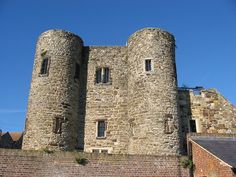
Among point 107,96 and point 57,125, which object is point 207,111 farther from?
point 57,125

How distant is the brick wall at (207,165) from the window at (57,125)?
8.73 metres

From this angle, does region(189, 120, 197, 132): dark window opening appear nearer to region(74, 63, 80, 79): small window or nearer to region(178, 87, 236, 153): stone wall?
region(178, 87, 236, 153): stone wall

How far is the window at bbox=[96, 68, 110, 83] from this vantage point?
23.5 m

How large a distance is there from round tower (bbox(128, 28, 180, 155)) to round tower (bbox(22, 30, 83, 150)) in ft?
13.1

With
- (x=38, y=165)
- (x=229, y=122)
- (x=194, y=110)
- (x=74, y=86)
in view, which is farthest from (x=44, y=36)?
(x=229, y=122)

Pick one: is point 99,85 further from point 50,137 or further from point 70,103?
point 50,137

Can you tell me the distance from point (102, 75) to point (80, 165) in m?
8.69

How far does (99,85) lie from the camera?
23312 mm

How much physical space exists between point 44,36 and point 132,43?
6.45 meters

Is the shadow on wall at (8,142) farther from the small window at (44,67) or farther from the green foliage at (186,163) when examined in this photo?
the green foliage at (186,163)

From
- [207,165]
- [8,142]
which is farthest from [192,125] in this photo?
[8,142]

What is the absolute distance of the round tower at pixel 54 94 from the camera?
2058 centimetres

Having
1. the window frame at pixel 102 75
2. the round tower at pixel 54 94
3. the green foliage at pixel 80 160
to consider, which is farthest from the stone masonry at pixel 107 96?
the green foliage at pixel 80 160

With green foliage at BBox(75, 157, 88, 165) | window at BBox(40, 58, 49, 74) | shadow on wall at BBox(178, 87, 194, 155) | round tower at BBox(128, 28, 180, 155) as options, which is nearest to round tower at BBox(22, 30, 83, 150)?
window at BBox(40, 58, 49, 74)
